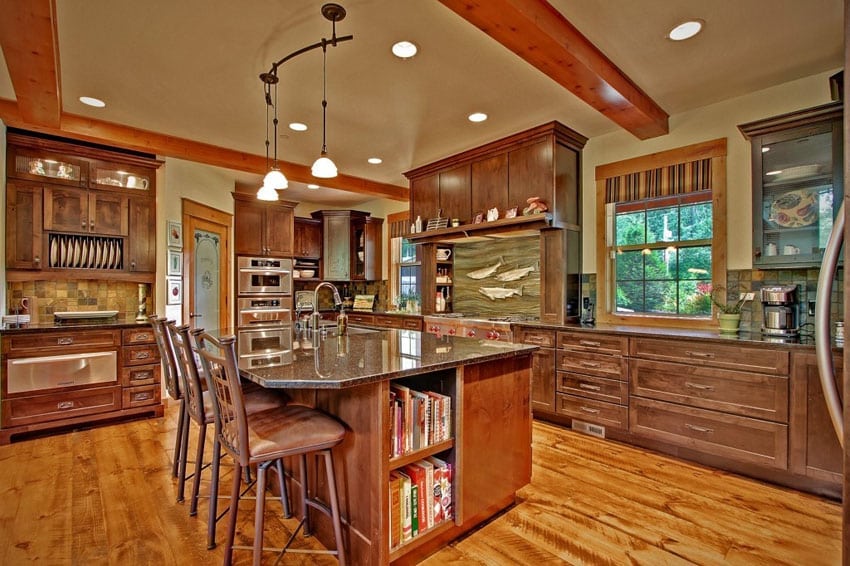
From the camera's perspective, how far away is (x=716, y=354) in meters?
2.90

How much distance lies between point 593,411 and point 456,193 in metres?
2.64

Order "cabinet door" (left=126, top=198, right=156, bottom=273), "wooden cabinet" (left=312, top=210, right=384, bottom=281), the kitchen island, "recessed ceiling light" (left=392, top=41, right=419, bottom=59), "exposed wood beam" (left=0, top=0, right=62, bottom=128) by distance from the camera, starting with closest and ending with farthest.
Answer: the kitchen island → "exposed wood beam" (left=0, top=0, right=62, bottom=128) → "recessed ceiling light" (left=392, top=41, right=419, bottom=59) → "cabinet door" (left=126, top=198, right=156, bottom=273) → "wooden cabinet" (left=312, top=210, right=384, bottom=281)

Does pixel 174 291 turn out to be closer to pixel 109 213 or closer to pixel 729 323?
pixel 109 213

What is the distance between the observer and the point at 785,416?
2627 millimetres

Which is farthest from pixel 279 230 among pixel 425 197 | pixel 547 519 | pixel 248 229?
pixel 547 519

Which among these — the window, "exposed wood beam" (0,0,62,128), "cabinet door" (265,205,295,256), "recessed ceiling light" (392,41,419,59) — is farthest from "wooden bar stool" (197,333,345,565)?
"cabinet door" (265,205,295,256)

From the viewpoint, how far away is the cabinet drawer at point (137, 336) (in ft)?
12.9

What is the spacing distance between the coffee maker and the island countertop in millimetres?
1833

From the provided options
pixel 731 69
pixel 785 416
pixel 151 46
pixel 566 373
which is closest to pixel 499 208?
pixel 566 373

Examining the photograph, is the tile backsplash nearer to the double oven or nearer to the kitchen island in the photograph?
the double oven

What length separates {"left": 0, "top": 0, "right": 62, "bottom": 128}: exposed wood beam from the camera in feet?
6.89

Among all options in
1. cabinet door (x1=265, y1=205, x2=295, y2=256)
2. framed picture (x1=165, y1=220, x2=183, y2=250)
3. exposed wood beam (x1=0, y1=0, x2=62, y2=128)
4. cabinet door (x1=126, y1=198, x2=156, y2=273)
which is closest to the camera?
exposed wood beam (x1=0, y1=0, x2=62, y2=128)

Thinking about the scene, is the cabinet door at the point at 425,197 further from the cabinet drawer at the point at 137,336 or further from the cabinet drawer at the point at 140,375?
the cabinet drawer at the point at 140,375

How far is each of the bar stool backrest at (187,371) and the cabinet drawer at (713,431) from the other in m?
2.96
